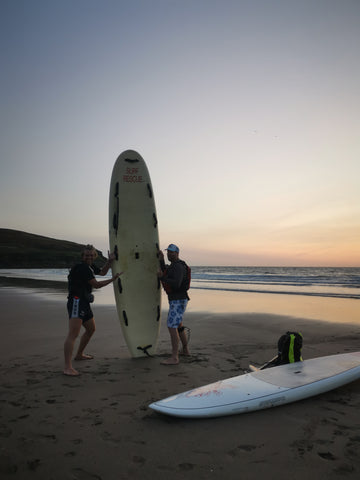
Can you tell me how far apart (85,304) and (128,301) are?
1.19 metres

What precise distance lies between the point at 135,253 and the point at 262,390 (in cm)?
296

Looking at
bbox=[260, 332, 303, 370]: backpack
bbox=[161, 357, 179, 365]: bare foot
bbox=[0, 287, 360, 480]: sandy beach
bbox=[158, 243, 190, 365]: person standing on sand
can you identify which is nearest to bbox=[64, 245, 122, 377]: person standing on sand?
bbox=[0, 287, 360, 480]: sandy beach

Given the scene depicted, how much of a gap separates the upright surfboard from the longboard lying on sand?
2020 mm

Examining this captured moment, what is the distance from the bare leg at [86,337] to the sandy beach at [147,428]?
164mm

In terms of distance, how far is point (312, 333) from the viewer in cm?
648

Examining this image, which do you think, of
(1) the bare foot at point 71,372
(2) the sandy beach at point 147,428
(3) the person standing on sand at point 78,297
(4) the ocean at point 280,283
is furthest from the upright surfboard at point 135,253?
(4) the ocean at point 280,283

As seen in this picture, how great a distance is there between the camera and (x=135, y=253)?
530 cm

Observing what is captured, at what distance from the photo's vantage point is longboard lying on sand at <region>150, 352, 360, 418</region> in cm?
273

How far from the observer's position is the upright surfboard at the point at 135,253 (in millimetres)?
5078

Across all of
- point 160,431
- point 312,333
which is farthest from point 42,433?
point 312,333

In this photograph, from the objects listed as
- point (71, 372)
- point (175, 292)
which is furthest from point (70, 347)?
point (175, 292)

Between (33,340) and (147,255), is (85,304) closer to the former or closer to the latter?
(147,255)

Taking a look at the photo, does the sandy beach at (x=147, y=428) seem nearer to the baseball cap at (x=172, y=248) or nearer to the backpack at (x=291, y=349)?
the backpack at (x=291, y=349)

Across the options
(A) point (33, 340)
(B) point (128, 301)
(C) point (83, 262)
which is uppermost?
(C) point (83, 262)
